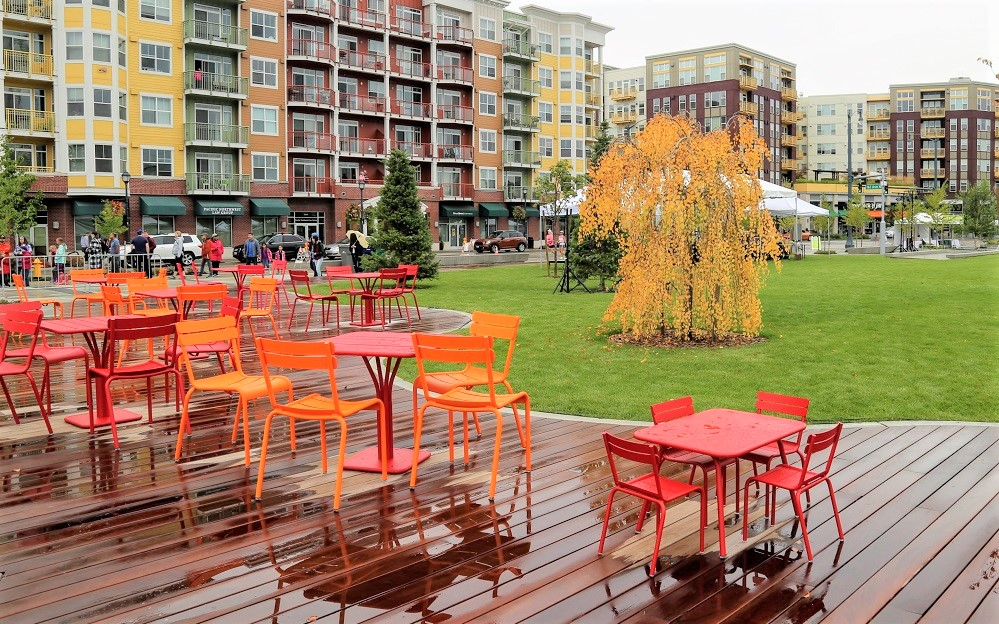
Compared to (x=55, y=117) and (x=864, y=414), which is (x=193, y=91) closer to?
(x=55, y=117)

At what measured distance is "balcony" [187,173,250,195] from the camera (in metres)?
50.3

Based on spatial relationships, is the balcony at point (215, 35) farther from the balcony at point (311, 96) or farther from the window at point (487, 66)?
the window at point (487, 66)

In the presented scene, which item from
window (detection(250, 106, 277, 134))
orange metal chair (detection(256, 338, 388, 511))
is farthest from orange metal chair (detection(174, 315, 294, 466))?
window (detection(250, 106, 277, 134))

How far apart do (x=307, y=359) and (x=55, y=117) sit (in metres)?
46.6

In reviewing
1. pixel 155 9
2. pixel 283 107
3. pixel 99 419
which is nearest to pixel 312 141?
pixel 283 107

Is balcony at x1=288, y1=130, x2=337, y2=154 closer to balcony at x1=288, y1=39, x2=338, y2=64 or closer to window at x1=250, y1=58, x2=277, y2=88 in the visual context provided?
window at x1=250, y1=58, x2=277, y2=88

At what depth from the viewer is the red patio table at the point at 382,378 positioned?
6.88 metres

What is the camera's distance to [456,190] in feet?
211

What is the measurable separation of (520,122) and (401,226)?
41.7 meters

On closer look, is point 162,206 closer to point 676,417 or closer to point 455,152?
point 455,152

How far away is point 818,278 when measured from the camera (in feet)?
98.9

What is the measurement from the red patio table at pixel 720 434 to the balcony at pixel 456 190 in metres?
58.2

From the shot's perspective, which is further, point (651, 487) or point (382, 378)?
point (382, 378)

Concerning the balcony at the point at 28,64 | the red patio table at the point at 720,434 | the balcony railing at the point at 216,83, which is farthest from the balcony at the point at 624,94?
the red patio table at the point at 720,434
